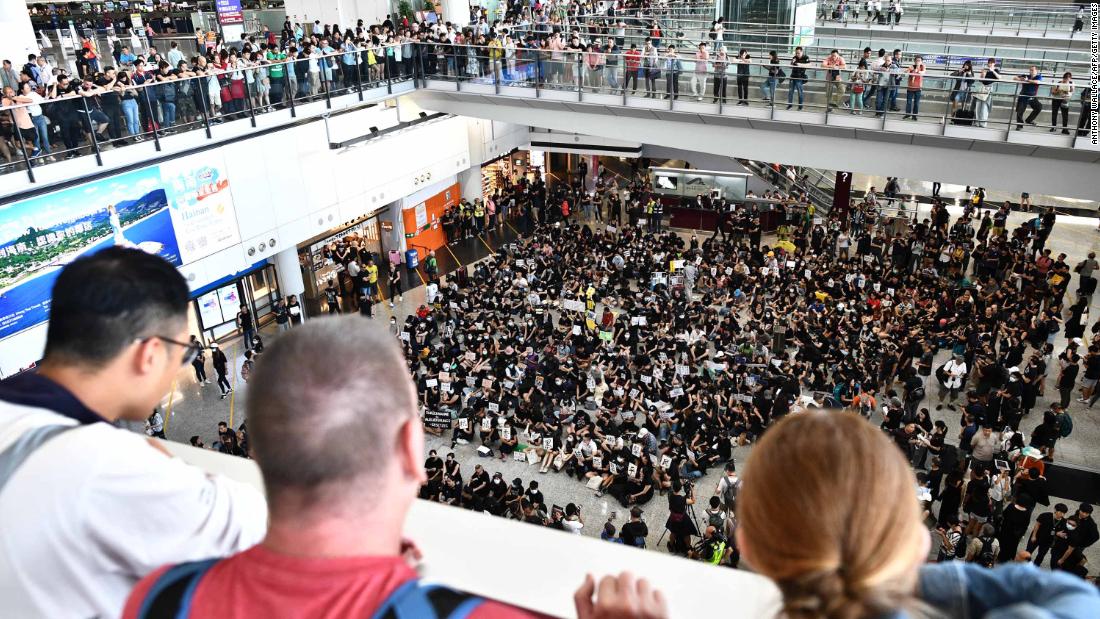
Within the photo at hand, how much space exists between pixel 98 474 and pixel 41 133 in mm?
14640

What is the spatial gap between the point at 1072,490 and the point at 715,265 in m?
9.78

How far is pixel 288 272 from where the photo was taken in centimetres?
1989

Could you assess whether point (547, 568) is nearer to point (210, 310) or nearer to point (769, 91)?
point (769, 91)

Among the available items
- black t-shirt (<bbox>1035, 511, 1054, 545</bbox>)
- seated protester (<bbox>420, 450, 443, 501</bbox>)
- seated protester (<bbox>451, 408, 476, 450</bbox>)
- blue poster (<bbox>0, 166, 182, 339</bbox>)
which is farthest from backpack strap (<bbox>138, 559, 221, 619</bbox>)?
blue poster (<bbox>0, 166, 182, 339</bbox>)

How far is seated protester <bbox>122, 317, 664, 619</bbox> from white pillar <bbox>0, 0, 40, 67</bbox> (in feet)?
55.9

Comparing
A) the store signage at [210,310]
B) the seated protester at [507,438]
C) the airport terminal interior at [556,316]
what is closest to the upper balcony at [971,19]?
the airport terminal interior at [556,316]

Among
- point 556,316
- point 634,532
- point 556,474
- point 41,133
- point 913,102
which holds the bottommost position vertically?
point 556,474

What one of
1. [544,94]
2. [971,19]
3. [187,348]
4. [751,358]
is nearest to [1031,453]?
[751,358]

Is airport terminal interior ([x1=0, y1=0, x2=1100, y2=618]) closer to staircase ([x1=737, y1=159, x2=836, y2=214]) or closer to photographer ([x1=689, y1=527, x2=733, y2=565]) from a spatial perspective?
photographer ([x1=689, y1=527, x2=733, y2=565])

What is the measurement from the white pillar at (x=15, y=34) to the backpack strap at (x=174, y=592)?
1698 cm

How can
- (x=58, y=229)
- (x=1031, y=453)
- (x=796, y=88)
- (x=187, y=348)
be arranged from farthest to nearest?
(x=796, y=88), (x=58, y=229), (x=1031, y=453), (x=187, y=348)

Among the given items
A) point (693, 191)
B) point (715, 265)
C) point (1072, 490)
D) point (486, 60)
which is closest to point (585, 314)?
point (715, 265)

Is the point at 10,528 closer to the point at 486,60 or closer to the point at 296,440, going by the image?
the point at 296,440

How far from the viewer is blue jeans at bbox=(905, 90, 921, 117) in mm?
13797
